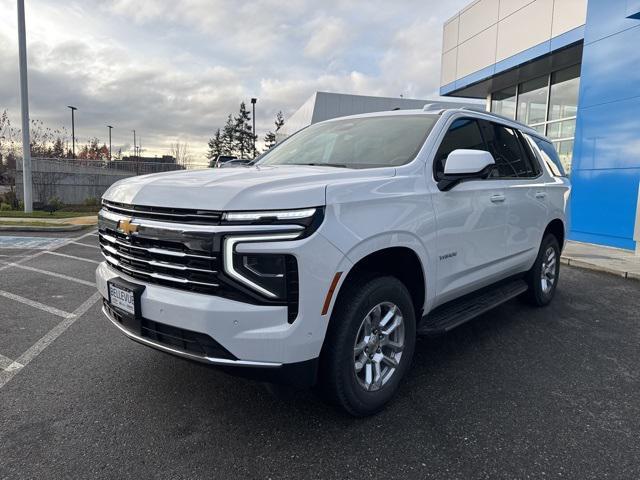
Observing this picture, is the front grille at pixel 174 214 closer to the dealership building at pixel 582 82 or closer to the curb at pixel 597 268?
the curb at pixel 597 268

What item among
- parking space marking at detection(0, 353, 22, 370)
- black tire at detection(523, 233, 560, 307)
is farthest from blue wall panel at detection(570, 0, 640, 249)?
parking space marking at detection(0, 353, 22, 370)

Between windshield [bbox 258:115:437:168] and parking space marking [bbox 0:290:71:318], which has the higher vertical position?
windshield [bbox 258:115:437:168]

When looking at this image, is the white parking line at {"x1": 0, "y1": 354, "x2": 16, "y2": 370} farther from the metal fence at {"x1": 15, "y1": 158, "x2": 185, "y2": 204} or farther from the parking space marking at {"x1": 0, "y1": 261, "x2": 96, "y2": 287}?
the metal fence at {"x1": 15, "y1": 158, "x2": 185, "y2": 204}

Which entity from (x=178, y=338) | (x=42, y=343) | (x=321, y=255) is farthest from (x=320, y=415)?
(x=42, y=343)

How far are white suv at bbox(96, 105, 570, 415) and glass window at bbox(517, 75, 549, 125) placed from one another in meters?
11.2

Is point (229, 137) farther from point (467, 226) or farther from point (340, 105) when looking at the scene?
point (467, 226)

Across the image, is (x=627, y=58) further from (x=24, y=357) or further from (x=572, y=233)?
(x=24, y=357)

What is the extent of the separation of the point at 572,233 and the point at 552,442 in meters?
10.1

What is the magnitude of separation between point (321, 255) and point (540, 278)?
3781mm

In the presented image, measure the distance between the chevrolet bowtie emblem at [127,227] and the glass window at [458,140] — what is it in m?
2.00

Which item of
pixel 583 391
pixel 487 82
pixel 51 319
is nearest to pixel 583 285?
pixel 583 391

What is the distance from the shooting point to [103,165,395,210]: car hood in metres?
2.35

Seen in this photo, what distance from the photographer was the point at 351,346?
2.62 metres

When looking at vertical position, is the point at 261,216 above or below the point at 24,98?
below
